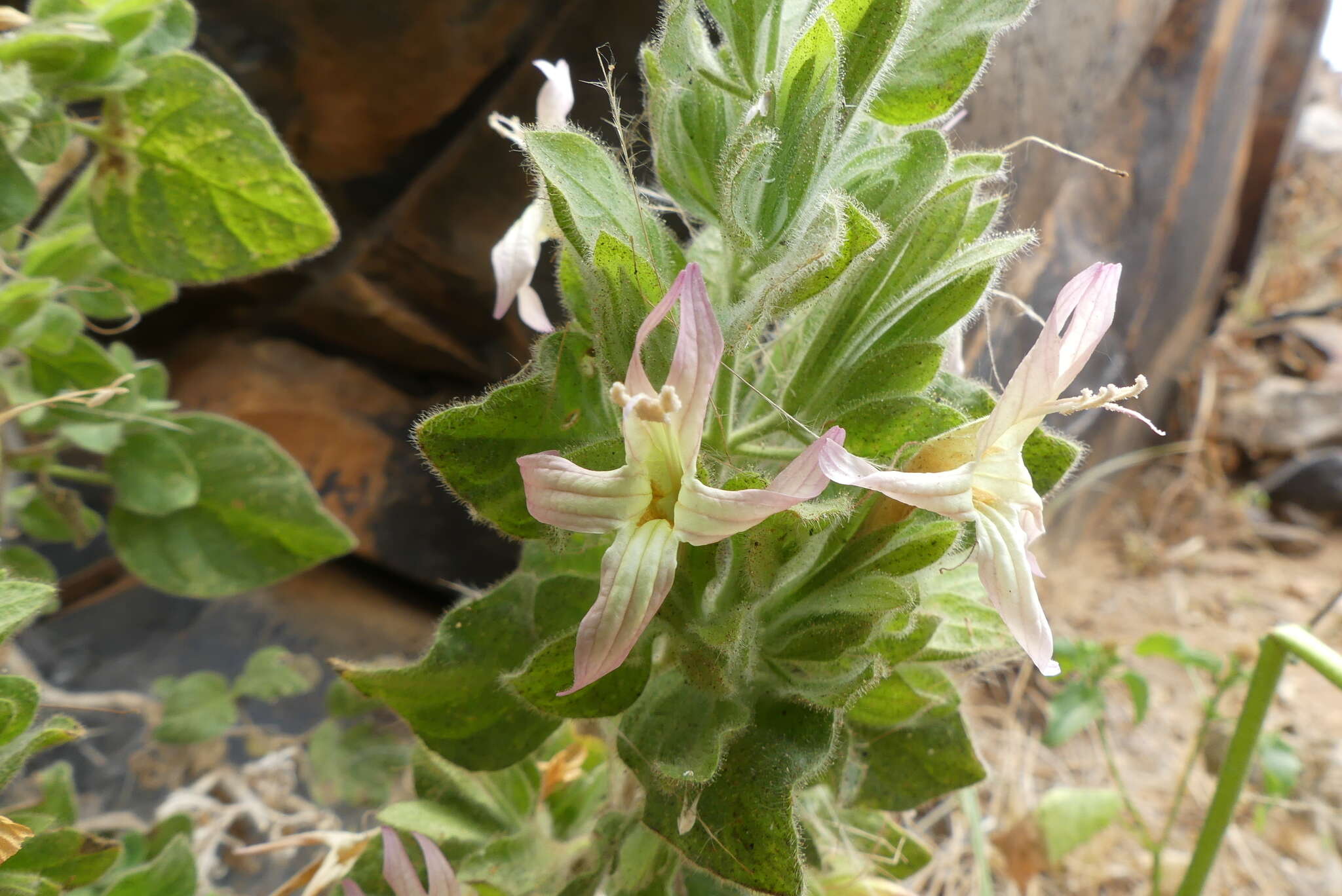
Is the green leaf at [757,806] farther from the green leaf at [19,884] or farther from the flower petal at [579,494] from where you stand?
the green leaf at [19,884]

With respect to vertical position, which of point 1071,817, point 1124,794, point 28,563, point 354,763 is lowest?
point 1071,817

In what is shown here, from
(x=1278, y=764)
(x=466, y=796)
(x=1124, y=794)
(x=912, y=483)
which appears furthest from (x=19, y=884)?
→ (x=1278, y=764)

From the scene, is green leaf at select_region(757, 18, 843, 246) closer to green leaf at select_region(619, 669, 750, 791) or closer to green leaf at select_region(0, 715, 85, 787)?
green leaf at select_region(619, 669, 750, 791)

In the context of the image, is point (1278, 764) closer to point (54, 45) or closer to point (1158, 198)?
point (1158, 198)

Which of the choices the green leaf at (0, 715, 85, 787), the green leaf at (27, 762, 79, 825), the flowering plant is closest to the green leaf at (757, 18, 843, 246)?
the flowering plant

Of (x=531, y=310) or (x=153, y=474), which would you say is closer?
(x=531, y=310)

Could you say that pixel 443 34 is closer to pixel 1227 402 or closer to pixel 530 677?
pixel 530 677

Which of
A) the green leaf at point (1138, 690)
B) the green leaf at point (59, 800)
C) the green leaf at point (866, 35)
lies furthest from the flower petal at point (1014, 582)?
the green leaf at point (1138, 690)
